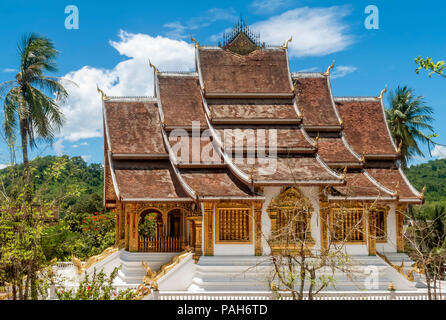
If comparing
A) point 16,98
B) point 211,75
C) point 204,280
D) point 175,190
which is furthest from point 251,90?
point 16,98

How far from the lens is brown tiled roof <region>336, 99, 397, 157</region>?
20.2m

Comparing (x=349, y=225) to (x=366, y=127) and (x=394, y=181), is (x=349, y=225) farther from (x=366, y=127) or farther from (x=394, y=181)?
(x=366, y=127)

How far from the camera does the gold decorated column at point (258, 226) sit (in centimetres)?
1645

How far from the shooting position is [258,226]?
16.4 meters

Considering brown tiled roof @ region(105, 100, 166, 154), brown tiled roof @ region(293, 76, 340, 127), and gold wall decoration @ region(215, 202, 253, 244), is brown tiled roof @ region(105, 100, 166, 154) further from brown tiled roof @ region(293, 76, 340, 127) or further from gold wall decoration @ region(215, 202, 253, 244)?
brown tiled roof @ region(293, 76, 340, 127)

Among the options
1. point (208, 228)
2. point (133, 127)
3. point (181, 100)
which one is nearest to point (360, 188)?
point (208, 228)

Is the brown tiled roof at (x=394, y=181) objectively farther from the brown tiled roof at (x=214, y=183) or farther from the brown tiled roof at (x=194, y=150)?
the brown tiled roof at (x=194, y=150)

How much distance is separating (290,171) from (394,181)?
5202 mm

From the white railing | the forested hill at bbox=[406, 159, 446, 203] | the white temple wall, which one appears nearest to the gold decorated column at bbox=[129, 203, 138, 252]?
the white railing

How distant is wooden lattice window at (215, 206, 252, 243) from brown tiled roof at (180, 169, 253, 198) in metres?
0.53
